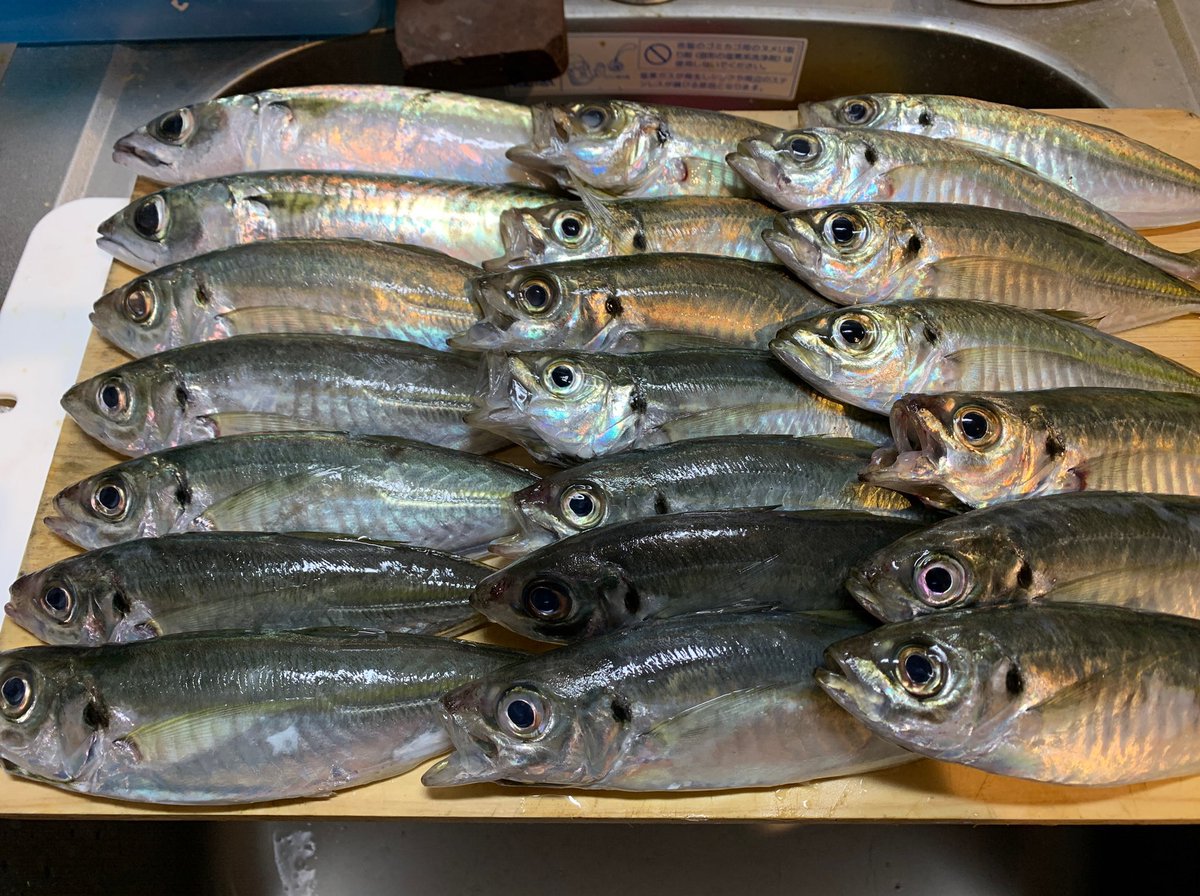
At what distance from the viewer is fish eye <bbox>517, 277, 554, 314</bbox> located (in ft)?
7.18

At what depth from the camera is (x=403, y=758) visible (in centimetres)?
181

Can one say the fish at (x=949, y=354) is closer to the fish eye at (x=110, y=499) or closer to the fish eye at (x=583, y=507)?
the fish eye at (x=583, y=507)

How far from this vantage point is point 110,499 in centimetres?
204

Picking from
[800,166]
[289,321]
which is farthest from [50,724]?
[800,166]

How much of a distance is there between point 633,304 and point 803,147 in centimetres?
63

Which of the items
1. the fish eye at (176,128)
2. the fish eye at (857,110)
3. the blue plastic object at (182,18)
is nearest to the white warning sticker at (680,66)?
the blue plastic object at (182,18)

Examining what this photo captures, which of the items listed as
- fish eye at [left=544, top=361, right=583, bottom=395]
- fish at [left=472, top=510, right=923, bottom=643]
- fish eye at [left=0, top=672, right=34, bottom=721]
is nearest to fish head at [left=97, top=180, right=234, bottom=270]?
fish eye at [left=544, top=361, right=583, bottom=395]

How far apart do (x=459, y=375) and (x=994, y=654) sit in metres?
1.28

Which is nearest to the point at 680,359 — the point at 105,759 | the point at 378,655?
the point at 378,655

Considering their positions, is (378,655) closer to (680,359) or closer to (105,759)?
(105,759)

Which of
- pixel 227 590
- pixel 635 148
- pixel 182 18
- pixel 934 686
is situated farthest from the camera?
pixel 182 18

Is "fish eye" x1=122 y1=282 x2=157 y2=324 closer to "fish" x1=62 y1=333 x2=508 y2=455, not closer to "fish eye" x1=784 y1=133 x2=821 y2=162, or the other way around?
"fish" x1=62 y1=333 x2=508 y2=455

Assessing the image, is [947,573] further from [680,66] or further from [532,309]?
[680,66]

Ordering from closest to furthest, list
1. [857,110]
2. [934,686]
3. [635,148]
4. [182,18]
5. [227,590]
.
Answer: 1. [934,686]
2. [227,590]
3. [635,148]
4. [857,110]
5. [182,18]
